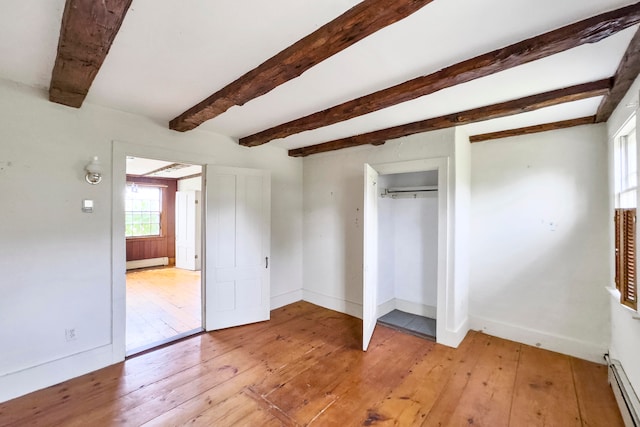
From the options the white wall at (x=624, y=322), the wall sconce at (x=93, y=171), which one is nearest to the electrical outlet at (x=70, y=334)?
the wall sconce at (x=93, y=171)

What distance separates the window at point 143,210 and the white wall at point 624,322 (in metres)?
8.64

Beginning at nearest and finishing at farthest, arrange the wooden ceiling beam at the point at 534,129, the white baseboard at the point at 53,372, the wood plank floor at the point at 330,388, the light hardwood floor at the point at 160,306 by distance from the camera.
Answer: the wood plank floor at the point at 330,388
the white baseboard at the point at 53,372
the wooden ceiling beam at the point at 534,129
the light hardwood floor at the point at 160,306

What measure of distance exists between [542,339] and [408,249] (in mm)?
1793

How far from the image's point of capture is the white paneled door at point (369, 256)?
305 centimetres

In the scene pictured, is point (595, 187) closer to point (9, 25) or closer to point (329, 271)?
point (329, 271)

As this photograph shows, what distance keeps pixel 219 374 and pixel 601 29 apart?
11.6 feet

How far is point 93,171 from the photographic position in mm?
2547

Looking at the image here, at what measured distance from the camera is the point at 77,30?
1.39 metres

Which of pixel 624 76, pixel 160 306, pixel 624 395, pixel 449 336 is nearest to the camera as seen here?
pixel 624 76

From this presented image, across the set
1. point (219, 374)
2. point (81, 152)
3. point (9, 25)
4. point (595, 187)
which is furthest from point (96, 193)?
point (595, 187)

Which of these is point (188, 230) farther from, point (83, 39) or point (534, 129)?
point (534, 129)

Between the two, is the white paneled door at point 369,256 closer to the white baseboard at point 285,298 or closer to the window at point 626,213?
the white baseboard at point 285,298

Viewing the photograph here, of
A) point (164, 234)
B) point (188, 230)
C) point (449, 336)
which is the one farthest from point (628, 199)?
point (164, 234)

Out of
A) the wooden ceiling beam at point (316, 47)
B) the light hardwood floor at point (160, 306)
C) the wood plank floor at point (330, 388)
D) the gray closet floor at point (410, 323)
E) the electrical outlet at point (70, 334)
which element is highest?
the wooden ceiling beam at point (316, 47)
